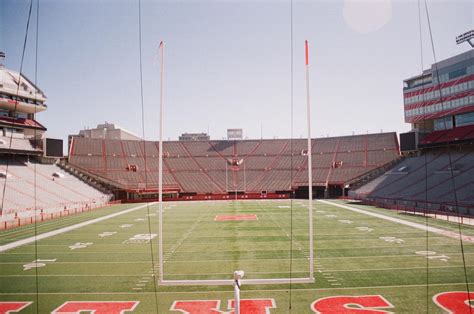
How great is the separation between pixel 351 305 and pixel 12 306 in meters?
8.68

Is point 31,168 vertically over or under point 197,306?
over

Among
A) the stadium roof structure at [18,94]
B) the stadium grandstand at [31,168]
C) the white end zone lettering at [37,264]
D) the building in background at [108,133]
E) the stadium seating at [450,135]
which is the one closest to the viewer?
the white end zone lettering at [37,264]

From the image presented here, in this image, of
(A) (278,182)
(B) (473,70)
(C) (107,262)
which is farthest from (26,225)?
(B) (473,70)

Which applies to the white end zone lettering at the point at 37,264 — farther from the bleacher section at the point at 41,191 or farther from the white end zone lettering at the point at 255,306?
the bleacher section at the point at 41,191

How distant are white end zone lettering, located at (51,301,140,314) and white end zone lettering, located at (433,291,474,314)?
7703 millimetres

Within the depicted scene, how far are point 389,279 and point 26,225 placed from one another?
22660 millimetres

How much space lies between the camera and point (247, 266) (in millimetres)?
12141

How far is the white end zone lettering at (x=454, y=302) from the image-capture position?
26.2 feet

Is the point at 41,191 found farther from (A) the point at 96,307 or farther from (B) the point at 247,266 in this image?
(A) the point at 96,307

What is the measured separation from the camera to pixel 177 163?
55219 mm

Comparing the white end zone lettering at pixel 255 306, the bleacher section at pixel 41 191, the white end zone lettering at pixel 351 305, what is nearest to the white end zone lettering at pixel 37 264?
the white end zone lettering at pixel 255 306

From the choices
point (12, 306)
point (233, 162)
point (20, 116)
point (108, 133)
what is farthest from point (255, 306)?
point (108, 133)

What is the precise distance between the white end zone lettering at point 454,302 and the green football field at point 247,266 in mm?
49

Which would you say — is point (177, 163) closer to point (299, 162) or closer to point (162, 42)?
point (299, 162)
